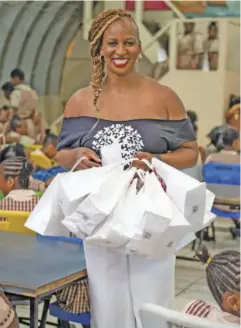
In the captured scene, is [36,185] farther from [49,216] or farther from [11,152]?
[49,216]

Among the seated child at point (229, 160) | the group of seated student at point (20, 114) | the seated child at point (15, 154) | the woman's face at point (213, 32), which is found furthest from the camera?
the woman's face at point (213, 32)

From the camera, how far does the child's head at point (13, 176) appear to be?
4094 mm

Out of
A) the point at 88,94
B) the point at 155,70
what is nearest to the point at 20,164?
the point at 88,94

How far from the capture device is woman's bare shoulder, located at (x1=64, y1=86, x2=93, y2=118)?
7.96ft

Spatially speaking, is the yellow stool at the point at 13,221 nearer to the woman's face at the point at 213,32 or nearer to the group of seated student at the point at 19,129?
the group of seated student at the point at 19,129

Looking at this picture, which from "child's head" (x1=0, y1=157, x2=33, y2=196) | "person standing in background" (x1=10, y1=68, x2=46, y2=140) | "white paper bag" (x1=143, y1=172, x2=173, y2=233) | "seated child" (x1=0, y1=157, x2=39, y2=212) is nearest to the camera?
"white paper bag" (x1=143, y1=172, x2=173, y2=233)

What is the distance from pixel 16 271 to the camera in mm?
2299

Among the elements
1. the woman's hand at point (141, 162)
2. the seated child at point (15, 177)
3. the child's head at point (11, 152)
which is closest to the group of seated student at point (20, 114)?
the child's head at point (11, 152)

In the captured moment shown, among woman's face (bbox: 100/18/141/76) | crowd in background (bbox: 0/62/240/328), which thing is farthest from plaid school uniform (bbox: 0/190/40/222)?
woman's face (bbox: 100/18/141/76)

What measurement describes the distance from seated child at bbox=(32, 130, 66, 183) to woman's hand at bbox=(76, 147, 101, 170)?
1.84m

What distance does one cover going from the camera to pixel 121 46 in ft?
7.72

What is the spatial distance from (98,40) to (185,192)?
633 mm

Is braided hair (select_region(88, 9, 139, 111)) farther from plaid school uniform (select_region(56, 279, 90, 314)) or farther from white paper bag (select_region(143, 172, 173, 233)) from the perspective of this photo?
plaid school uniform (select_region(56, 279, 90, 314))

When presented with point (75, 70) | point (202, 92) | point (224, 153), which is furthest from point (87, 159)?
point (202, 92)
